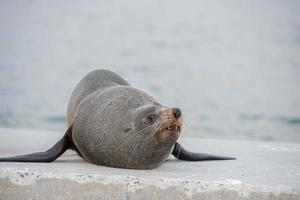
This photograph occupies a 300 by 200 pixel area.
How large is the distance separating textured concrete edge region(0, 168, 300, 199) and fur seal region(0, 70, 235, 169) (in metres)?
0.51

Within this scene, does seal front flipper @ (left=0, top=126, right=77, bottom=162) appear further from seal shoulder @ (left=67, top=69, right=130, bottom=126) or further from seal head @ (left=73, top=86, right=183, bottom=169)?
seal shoulder @ (left=67, top=69, right=130, bottom=126)

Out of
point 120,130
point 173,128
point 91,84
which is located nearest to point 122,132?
point 120,130

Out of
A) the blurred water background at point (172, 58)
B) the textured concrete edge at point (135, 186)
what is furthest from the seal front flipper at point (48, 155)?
the blurred water background at point (172, 58)

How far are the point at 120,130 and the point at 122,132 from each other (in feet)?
0.12

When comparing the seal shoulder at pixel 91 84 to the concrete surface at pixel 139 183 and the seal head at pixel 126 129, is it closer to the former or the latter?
the seal head at pixel 126 129

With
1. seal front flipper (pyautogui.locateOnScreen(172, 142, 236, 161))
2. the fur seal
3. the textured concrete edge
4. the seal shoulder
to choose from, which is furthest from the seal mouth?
the seal shoulder

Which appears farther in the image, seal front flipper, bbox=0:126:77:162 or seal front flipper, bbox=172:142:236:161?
seal front flipper, bbox=172:142:236:161

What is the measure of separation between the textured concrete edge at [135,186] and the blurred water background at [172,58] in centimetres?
996

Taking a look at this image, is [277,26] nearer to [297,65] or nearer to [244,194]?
[297,65]

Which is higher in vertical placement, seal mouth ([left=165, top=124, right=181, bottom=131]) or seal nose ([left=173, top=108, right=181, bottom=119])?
seal nose ([left=173, top=108, right=181, bottom=119])

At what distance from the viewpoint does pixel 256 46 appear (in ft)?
92.4

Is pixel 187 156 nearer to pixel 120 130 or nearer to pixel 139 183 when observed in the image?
pixel 120 130

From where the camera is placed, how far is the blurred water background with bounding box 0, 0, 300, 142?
18.0 meters

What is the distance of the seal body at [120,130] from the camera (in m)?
5.50
